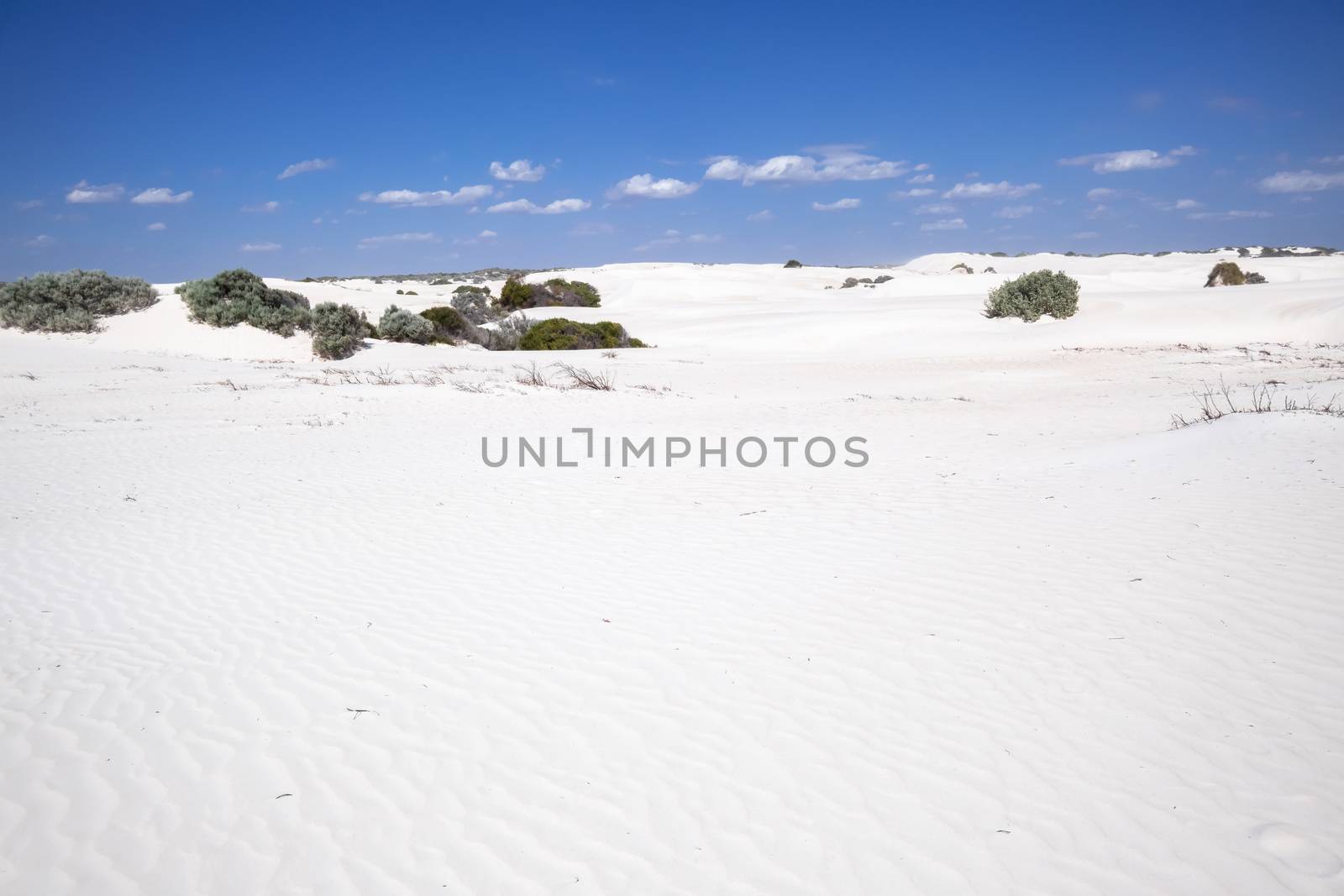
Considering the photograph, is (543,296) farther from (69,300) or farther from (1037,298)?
(1037,298)

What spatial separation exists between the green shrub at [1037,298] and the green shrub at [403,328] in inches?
731

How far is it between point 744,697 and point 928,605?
1613mm

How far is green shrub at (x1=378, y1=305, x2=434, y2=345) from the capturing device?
75.4 feet

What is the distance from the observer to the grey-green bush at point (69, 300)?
2078cm

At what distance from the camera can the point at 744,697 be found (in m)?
3.77

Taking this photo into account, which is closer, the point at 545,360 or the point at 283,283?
the point at 545,360

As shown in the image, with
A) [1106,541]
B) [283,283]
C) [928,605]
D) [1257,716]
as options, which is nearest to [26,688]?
[928,605]

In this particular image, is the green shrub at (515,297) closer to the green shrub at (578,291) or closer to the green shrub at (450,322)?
the green shrub at (578,291)

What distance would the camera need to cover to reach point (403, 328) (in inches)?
909

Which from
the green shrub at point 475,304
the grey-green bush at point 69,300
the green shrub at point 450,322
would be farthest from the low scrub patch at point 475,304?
the grey-green bush at point 69,300

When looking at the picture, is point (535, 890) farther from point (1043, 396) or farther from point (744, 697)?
point (1043, 396)

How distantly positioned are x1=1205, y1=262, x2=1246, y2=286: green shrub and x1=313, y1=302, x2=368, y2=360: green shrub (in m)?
34.3

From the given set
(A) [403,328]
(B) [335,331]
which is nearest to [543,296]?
(A) [403,328]

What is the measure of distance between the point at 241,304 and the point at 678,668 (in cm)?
2148
